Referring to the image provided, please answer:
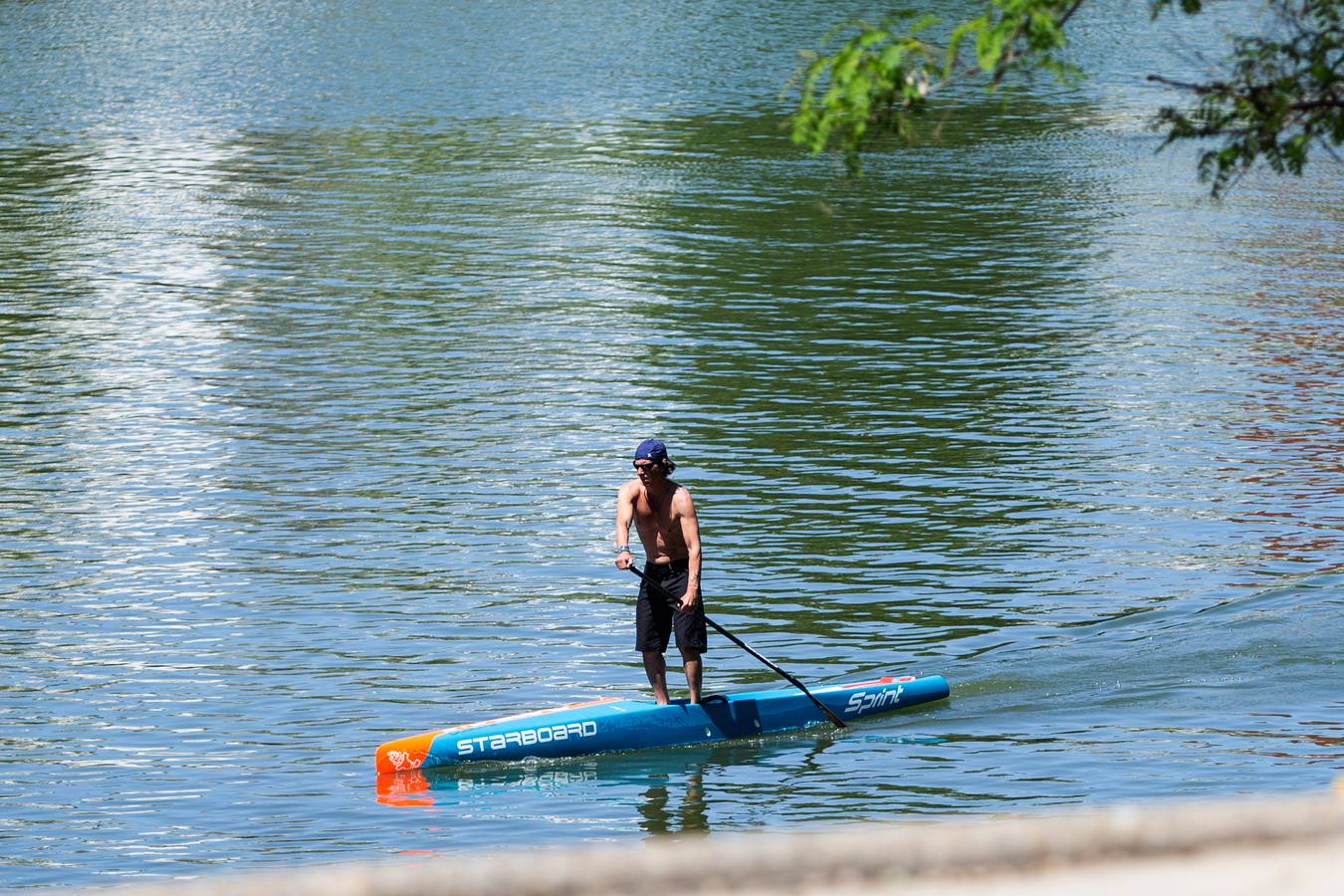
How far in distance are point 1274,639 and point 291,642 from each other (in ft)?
29.1

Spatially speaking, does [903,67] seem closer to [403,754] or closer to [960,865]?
[960,865]

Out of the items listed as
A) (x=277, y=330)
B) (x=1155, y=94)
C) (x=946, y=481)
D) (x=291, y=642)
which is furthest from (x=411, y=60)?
(x=291, y=642)

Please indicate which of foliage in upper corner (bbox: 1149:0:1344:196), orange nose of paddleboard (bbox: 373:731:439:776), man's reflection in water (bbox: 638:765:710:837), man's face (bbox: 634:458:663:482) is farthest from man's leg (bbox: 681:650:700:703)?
foliage in upper corner (bbox: 1149:0:1344:196)

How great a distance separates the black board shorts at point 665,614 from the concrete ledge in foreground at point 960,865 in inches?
409

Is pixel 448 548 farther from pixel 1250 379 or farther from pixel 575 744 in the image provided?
pixel 1250 379

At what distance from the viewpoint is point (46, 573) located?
2055cm

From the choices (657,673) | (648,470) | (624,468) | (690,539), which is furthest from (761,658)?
(624,468)

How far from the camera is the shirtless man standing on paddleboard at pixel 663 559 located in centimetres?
1510

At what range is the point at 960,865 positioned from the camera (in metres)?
4.92

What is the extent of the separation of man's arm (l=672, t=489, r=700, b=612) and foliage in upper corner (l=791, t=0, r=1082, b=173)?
5.42 m

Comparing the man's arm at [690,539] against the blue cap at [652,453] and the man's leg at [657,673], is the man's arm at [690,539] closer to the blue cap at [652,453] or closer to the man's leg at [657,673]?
the blue cap at [652,453]

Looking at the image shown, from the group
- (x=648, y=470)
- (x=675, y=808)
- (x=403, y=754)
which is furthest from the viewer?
(x=648, y=470)

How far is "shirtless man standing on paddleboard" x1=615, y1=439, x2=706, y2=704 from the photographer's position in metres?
15.1

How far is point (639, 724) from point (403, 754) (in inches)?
75.6
